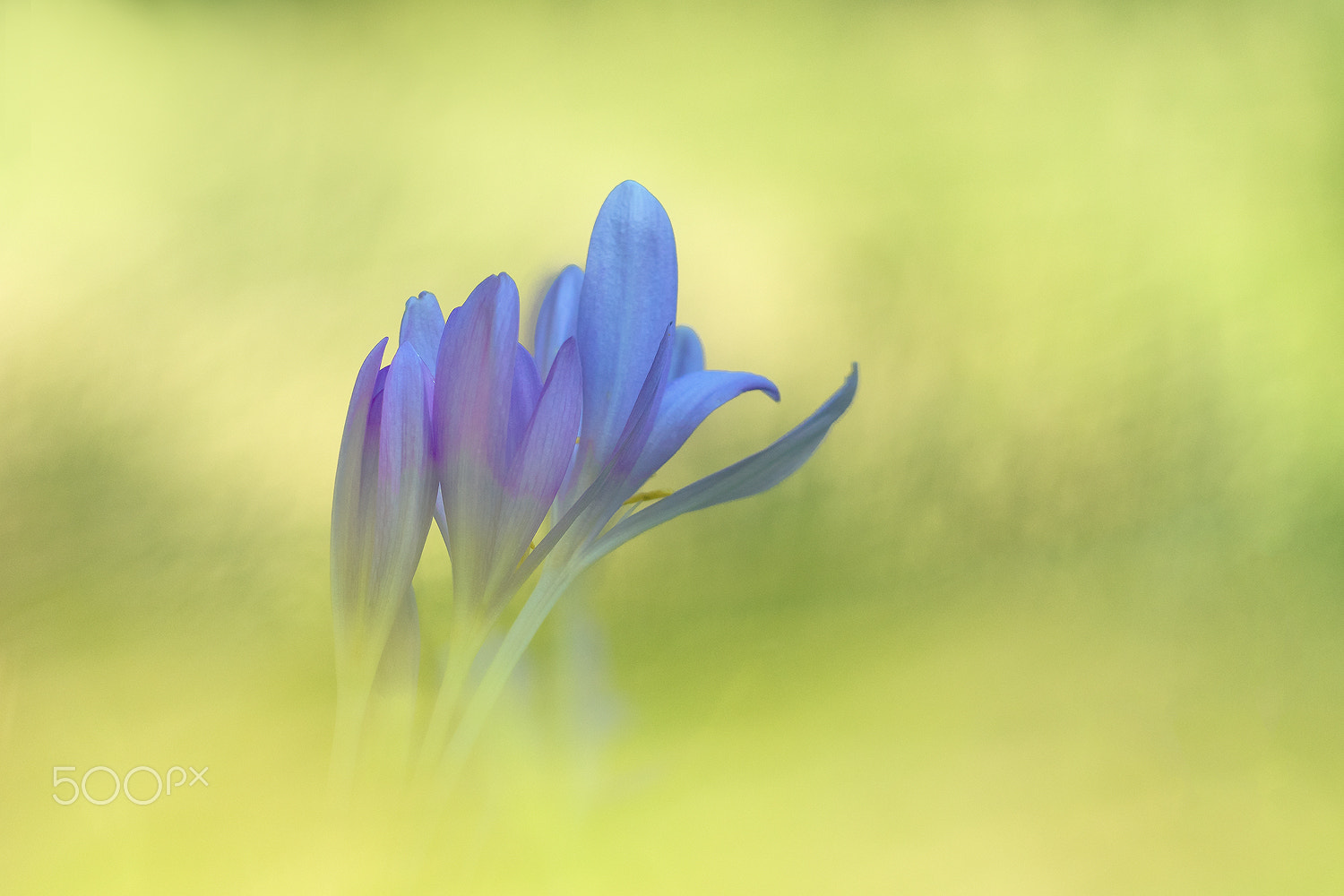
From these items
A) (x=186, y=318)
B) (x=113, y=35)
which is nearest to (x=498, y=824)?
(x=186, y=318)

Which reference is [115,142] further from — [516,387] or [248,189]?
[516,387]
